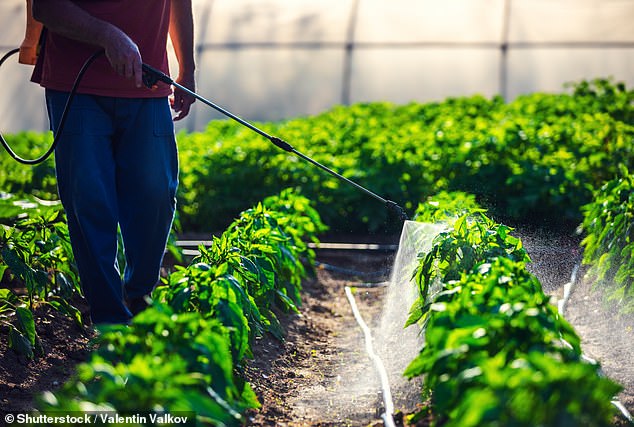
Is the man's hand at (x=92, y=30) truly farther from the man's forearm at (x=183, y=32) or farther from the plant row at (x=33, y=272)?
the plant row at (x=33, y=272)

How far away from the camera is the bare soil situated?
3.51m

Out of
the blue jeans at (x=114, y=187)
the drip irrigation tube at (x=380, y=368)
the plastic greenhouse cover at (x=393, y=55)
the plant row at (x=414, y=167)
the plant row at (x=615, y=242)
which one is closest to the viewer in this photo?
the drip irrigation tube at (x=380, y=368)

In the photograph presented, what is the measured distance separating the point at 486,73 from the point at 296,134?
3979 mm

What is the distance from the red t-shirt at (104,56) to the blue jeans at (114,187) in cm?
4

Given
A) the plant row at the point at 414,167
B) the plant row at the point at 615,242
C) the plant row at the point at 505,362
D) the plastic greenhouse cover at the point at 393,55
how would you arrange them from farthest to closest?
the plastic greenhouse cover at the point at 393,55 < the plant row at the point at 414,167 < the plant row at the point at 615,242 < the plant row at the point at 505,362

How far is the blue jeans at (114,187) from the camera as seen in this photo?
365 centimetres

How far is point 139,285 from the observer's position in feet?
13.2

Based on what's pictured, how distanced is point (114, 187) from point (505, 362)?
Answer: 6.55 feet

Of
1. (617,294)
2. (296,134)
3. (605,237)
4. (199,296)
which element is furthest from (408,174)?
(199,296)

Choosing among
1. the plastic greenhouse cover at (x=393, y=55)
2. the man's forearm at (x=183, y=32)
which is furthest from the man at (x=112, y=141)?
the plastic greenhouse cover at (x=393, y=55)

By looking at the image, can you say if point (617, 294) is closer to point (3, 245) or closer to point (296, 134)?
point (3, 245)

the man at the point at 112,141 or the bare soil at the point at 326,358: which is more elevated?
the man at the point at 112,141

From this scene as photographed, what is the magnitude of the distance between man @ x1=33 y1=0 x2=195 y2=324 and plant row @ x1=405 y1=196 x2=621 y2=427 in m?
1.37

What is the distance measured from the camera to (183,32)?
4250 mm
